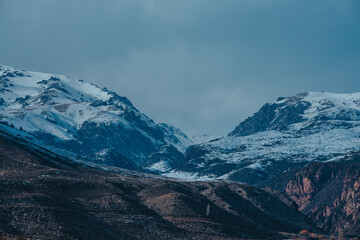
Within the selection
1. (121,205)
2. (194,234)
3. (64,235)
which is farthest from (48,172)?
(64,235)

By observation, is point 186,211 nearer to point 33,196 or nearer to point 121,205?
point 121,205

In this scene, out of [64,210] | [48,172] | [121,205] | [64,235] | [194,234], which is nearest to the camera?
[64,235]

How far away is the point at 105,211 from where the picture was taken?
13888 cm

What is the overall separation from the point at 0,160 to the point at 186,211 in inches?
2477

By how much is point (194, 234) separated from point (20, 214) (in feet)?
133

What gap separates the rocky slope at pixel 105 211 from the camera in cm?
10956

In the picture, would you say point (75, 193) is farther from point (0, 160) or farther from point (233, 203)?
point (233, 203)

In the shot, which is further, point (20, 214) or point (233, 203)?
point (233, 203)

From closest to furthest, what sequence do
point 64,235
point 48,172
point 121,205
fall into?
1. point 64,235
2. point 121,205
3. point 48,172

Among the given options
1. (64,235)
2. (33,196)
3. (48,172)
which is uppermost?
(48,172)

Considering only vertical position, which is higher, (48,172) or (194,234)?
(48,172)

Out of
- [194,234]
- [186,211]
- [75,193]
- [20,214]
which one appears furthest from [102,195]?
[20,214]

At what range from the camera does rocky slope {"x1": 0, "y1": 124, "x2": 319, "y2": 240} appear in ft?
359

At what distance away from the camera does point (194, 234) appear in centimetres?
13150
